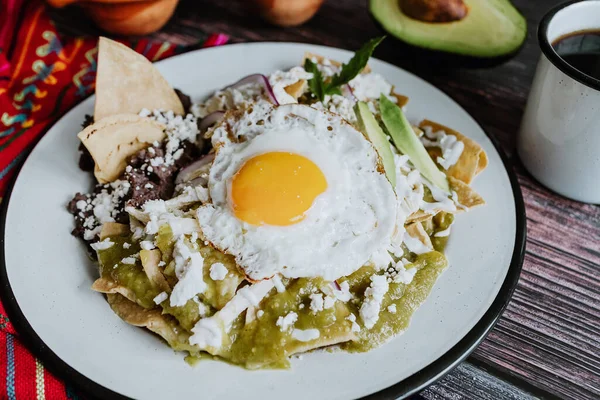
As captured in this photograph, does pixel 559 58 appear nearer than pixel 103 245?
No

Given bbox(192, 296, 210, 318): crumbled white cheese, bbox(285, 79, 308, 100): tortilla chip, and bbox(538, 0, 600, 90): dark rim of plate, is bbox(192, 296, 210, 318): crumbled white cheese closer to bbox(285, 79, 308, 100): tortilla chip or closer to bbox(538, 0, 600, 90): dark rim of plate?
bbox(285, 79, 308, 100): tortilla chip

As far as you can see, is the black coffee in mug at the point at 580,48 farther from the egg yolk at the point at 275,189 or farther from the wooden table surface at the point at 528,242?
the egg yolk at the point at 275,189

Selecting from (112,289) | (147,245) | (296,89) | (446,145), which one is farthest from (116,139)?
(446,145)

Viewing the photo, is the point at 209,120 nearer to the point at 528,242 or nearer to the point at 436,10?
the point at 436,10

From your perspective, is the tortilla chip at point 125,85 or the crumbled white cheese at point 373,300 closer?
the crumbled white cheese at point 373,300

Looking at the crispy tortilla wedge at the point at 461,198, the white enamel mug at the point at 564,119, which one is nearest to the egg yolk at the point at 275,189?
the crispy tortilla wedge at the point at 461,198

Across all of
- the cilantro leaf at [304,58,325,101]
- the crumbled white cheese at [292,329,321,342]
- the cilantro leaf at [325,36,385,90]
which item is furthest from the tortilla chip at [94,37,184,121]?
the crumbled white cheese at [292,329,321,342]

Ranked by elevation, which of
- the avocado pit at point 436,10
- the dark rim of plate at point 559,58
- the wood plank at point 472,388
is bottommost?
the wood plank at point 472,388
